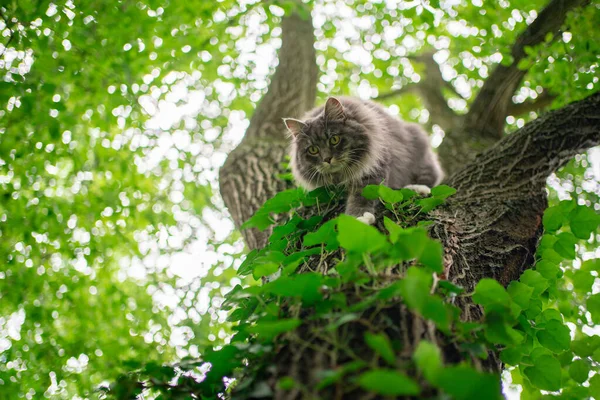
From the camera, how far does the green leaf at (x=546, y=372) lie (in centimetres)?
169

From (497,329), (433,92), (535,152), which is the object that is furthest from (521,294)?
(433,92)

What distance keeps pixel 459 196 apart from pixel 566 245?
0.64 m

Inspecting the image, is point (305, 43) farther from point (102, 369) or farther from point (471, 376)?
point (471, 376)

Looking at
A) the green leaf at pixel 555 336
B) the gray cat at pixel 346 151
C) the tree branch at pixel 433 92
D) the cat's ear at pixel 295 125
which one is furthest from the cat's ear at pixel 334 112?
the tree branch at pixel 433 92

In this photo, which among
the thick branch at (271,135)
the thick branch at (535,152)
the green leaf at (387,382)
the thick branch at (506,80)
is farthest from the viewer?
the thick branch at (506,80)

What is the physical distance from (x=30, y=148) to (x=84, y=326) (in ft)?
6.43

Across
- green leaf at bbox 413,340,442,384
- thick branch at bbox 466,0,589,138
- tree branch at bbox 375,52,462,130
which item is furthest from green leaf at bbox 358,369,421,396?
tree branch at bbox 375,52,462,130

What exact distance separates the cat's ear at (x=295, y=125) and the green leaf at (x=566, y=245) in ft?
5.65

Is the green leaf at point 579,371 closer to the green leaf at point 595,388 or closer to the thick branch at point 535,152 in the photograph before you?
the green leaf at point 595,388

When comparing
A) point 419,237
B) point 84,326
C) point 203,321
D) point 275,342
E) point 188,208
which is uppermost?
point 188,208

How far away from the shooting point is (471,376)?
35.2 inches

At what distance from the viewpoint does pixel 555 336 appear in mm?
1889

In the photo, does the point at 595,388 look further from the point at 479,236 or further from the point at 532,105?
the point at 532,105

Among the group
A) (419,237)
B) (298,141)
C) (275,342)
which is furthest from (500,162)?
(275,342)
